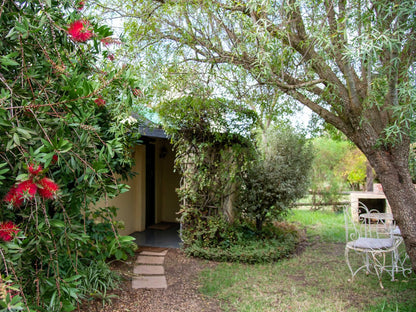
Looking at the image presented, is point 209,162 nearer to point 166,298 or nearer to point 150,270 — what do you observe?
point 150,270

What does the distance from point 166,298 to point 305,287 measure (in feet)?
6.80

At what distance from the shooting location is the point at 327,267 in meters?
5.80

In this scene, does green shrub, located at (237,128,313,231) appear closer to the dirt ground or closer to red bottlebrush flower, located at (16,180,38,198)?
the dirt ground

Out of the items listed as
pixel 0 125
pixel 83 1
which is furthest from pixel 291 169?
pixel 0 125

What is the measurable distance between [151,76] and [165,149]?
4886mm

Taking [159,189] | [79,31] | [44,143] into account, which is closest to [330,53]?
[79,31]

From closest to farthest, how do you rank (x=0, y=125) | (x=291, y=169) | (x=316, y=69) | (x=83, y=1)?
1. (x=0, y=125)
2. (x=83, y=1)
3. (x=316, y=69)
4. (x=291, y=169)

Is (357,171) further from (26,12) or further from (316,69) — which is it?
(26,12)

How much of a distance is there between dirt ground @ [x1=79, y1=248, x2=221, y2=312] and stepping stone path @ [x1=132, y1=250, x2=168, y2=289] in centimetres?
10

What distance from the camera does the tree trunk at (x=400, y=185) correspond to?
3953 mm

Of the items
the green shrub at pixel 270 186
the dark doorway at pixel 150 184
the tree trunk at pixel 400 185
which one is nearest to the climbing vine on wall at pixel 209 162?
the green shrub at pixel 270 186

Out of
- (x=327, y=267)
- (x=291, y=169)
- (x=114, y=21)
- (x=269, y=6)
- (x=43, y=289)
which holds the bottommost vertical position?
(x=327, y=267)

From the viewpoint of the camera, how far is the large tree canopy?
341 cm

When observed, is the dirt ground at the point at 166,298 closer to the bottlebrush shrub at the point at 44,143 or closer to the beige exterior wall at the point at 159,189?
the bottlebrush shrub at the point at 44,143
